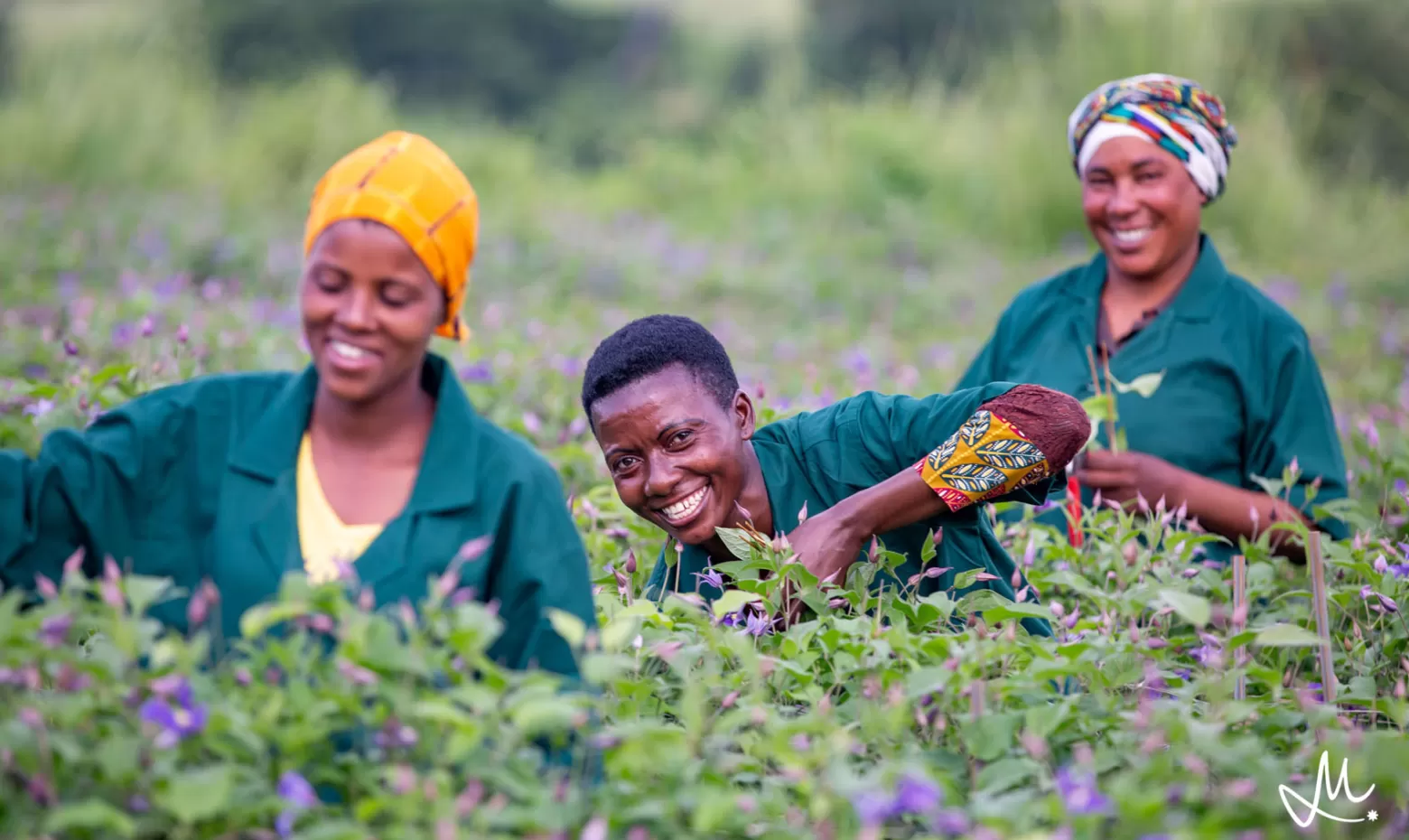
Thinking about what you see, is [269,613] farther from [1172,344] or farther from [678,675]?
[1172,344]

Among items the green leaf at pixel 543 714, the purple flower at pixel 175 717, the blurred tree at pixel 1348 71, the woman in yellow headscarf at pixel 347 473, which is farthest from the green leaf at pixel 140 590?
the blurred tree at pixel 1348 71

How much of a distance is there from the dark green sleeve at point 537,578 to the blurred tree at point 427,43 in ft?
48.6

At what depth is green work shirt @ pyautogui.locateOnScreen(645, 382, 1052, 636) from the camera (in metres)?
2.95

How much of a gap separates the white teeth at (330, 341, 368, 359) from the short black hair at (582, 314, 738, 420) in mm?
703

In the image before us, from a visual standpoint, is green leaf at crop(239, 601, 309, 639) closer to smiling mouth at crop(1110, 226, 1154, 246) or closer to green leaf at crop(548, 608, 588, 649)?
green leaf at crop(548, 608, 588, 649)

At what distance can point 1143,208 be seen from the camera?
14.1ft

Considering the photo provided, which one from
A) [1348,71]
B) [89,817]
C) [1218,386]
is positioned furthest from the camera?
[1348,71]

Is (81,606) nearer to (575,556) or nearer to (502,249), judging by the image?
(575,556)

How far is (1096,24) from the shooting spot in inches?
428

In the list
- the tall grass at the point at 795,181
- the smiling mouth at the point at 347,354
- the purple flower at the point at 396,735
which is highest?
the tall grass at the point at 795,181

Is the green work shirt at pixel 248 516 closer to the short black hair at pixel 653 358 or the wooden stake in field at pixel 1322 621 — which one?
the short black hair at pixel 653 358

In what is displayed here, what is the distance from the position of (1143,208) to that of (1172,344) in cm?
42

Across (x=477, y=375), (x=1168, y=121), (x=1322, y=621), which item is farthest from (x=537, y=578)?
(x=1168, y=121)

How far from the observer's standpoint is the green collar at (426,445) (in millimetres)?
2193
